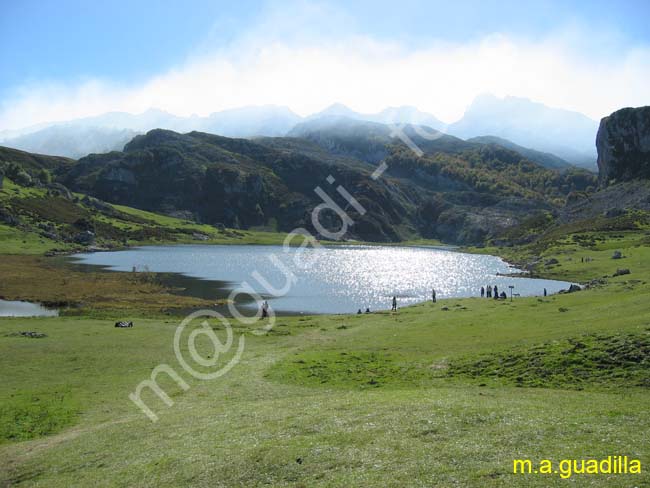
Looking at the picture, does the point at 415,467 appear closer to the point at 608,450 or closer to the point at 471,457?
the point at 471,457

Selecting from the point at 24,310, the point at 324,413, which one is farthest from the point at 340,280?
the point at 324,413

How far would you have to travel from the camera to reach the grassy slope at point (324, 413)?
19.7 m

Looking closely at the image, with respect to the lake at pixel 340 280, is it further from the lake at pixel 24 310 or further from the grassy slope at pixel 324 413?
the grassy slope at pixel 324 413

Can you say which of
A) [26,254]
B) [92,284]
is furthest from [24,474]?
[26,254]

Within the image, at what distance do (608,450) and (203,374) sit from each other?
31461mm

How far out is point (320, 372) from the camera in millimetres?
41500

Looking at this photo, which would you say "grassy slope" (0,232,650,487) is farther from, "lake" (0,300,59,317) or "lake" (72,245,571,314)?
"lake" (72,245,571,314)

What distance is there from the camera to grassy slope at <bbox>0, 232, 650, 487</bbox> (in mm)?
19688

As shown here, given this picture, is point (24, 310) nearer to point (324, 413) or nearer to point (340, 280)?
point (324, 413)

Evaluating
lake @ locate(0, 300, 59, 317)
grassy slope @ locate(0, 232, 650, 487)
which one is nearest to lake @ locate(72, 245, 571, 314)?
lake @ locate(0, 300, 59, 317)

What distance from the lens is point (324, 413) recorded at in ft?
89.8

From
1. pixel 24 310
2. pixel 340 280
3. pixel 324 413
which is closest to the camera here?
pixel 324 413

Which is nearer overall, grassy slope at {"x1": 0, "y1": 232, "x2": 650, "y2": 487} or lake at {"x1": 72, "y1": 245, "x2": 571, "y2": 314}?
grassy slope at {"x1": 0, "y1": 232, "x2": 650, "y2": 487}

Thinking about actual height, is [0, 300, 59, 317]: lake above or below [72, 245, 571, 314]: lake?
above
